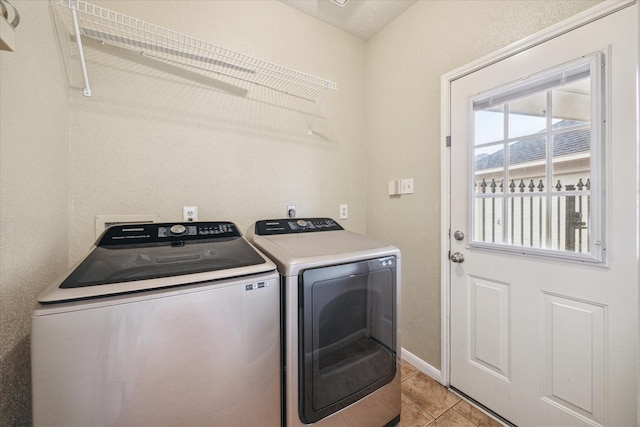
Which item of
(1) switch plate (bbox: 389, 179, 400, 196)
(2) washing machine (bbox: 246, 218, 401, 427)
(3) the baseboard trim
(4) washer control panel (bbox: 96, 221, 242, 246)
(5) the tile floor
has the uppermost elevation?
(1) switch plate (bbox: 389, 179, 400, 196)

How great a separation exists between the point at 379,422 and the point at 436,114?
191 centimetres

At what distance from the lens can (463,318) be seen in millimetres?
1564

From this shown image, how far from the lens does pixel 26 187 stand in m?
0.83

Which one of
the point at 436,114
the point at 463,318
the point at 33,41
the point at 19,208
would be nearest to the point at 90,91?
the point at 33,41

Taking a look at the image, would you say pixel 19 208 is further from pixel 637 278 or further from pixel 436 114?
pixel 637 278

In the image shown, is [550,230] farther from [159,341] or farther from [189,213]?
[189,213]

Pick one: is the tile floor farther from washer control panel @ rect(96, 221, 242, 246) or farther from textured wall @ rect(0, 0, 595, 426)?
washer control panel @ rect(96, 221, 242, 246)

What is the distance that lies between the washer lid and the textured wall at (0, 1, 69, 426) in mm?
160

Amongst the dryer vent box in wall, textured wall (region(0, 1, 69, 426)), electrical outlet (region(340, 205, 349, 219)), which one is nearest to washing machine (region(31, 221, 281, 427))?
textured wall (region(0, 1, 69, 426))

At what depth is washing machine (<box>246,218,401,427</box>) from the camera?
100 cm

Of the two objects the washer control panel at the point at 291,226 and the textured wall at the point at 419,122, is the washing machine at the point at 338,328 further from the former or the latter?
the textured wall at the point at 419,122

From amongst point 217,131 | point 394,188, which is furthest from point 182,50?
point 394,188

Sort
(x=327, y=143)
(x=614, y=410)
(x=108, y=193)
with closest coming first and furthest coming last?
1. (x=614, y=410)
2. (x=108, y=193)
3. (x=327, y=143)

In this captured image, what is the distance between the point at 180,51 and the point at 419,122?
1630 mm
